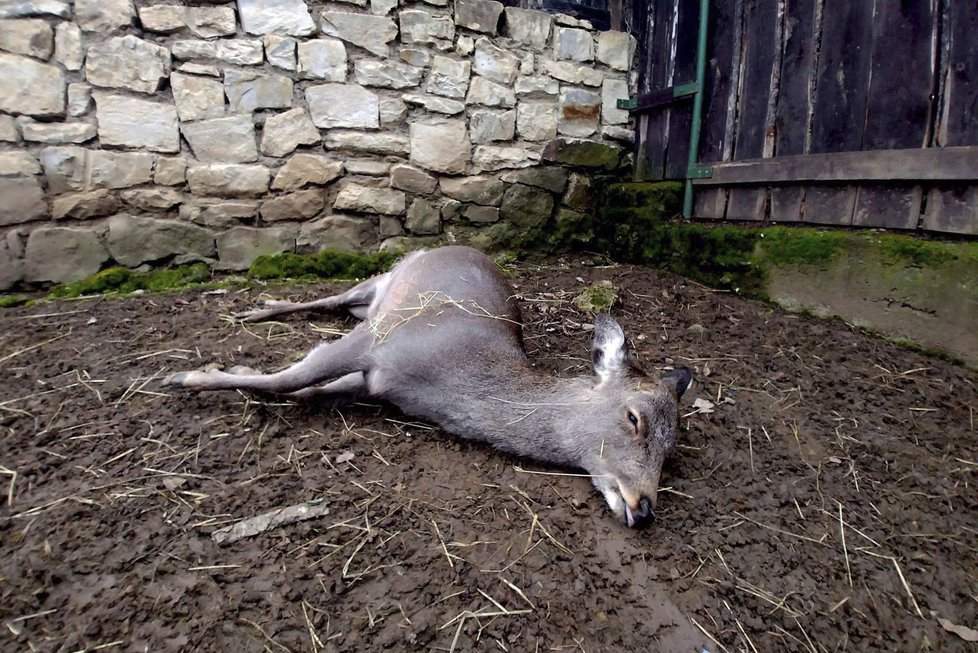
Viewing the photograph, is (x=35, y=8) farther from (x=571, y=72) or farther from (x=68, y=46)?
(x=571, y=72)

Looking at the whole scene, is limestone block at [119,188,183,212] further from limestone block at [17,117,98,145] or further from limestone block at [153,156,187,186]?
limestone block at [17,117,98,145]

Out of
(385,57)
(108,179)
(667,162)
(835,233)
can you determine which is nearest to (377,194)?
(385,57)

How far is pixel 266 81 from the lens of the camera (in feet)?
14.4

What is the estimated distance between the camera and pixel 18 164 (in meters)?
3.82

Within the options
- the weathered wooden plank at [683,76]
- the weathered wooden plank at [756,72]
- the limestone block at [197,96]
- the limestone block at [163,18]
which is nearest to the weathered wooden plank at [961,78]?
the weathered wooden plank at [756,72]

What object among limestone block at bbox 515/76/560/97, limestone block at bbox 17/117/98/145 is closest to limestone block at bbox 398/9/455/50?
limestone block at bbox 515/76/560/97

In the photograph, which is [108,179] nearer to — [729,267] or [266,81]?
[266,81]

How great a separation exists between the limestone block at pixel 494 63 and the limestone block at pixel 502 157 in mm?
619

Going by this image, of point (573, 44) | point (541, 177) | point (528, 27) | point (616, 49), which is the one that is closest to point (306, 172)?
point (541, 177)

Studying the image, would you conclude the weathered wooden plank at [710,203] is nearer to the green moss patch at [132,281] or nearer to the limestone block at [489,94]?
the limestone block at [489,94]

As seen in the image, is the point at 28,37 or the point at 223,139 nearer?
the point at 28,37

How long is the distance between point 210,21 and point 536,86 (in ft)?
9.32

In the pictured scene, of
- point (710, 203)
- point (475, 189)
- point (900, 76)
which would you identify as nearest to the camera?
point (900, 76)

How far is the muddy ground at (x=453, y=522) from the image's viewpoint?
166cm
